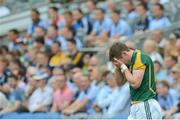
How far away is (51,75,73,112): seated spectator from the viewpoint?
12.8 m

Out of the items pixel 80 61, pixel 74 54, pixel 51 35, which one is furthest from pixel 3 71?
pixel 80 61

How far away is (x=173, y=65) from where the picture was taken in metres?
12.4

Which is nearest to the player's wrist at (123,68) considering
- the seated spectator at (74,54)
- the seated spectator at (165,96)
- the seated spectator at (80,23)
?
the seated spectator at (165,96)

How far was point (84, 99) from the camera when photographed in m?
12.4

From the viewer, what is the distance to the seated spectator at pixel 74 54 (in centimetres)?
1440

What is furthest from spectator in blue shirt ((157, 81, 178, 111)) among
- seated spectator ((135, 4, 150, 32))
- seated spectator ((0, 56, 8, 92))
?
seated spectator ((0, 56, 8, 92))

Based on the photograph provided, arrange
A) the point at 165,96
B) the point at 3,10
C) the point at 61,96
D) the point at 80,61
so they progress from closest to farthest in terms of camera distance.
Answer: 1. the point at 165,96
2. the point at 61,96
3. the point at 80,61
4. the point at 3,10

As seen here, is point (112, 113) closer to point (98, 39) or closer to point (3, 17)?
point (98, 39)

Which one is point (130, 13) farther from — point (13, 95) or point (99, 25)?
Answer: point (13, 95)

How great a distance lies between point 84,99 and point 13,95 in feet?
7.72

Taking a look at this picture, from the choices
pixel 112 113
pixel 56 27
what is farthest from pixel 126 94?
pixel 56 27

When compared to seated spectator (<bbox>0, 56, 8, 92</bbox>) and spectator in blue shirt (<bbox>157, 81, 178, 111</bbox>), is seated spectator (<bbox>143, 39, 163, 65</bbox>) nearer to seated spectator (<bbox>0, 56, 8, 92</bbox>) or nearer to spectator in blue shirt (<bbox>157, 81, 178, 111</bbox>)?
spectator in blue shirt (<bbox>157, 81, 178, 111</bbox>)

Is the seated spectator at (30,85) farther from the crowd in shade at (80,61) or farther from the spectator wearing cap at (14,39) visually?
the spectator wearing cap at (14,39)

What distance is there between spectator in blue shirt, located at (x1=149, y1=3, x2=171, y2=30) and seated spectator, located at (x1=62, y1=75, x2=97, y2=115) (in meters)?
2.41
